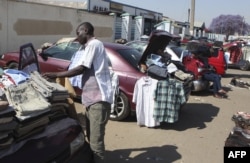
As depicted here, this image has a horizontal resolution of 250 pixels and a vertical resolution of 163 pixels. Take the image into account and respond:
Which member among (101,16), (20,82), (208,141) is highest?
(101,16)

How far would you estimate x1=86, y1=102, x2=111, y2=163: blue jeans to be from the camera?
4.07 m

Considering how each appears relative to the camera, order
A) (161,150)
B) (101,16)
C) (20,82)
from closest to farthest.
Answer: (20,82) → (161,150) → (101,16)

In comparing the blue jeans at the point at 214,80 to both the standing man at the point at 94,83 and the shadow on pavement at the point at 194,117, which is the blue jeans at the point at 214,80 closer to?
the shadow on pavement at the point at 194,117

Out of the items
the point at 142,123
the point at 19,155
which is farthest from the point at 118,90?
the point at 19,155

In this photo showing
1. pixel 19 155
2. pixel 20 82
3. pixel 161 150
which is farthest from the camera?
pixel 161 150

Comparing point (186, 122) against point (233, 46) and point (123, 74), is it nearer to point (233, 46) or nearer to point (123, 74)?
point (123, 74)

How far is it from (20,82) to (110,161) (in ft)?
5.75

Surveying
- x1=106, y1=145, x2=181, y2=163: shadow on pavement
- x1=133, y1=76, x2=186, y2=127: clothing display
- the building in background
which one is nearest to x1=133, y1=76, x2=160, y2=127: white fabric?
x1=133, y1=76, x2=186, y2=127: clothing display

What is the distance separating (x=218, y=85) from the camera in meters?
10.6

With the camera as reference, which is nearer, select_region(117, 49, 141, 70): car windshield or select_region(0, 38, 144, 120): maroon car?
select_region(0, 38, 144, 120): maroon car

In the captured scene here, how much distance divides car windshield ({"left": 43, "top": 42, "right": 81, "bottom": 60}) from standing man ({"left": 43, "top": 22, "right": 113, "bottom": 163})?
3890 millimetres

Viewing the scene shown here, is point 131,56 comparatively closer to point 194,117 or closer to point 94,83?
point 194,117

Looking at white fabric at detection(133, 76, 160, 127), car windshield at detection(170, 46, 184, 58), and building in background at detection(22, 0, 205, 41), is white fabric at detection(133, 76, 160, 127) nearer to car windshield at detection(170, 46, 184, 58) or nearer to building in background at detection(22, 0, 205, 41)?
car windshield at detection(170, 46, 184, 58)

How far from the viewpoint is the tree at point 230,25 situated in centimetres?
7419
